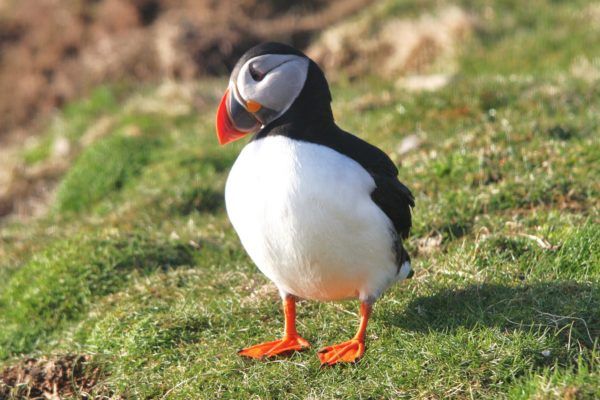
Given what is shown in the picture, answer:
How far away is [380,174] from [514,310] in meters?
1.08

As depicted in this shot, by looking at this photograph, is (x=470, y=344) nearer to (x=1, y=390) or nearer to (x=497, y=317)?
(x=497, y=317)

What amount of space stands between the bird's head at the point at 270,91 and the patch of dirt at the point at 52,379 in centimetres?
177

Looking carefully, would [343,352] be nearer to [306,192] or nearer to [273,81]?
[306,192]

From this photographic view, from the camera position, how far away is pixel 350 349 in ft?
16.4

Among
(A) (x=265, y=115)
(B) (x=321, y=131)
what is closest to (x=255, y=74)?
(A) (x=265, y=115)

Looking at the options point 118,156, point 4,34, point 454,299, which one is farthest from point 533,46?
point 4,34

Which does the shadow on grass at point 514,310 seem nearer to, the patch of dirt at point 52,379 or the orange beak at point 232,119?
the orange beak at point 232,119

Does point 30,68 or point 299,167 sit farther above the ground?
point 299,167

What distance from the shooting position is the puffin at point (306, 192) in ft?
15.2

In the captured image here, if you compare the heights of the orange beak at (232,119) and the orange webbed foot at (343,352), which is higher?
the orange beak at (232,119)

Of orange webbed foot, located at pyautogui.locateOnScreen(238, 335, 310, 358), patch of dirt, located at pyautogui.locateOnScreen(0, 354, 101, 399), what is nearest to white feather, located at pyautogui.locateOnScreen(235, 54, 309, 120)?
orange webbed foot, located at pyautogui.locateOnScreen(238, 335, 310, 358)

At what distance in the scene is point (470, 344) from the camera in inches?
185

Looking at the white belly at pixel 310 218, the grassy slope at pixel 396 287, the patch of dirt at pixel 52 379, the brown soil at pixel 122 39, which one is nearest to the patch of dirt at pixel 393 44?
the brown soil at pixel 122 39

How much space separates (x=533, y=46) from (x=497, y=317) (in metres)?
7.80
